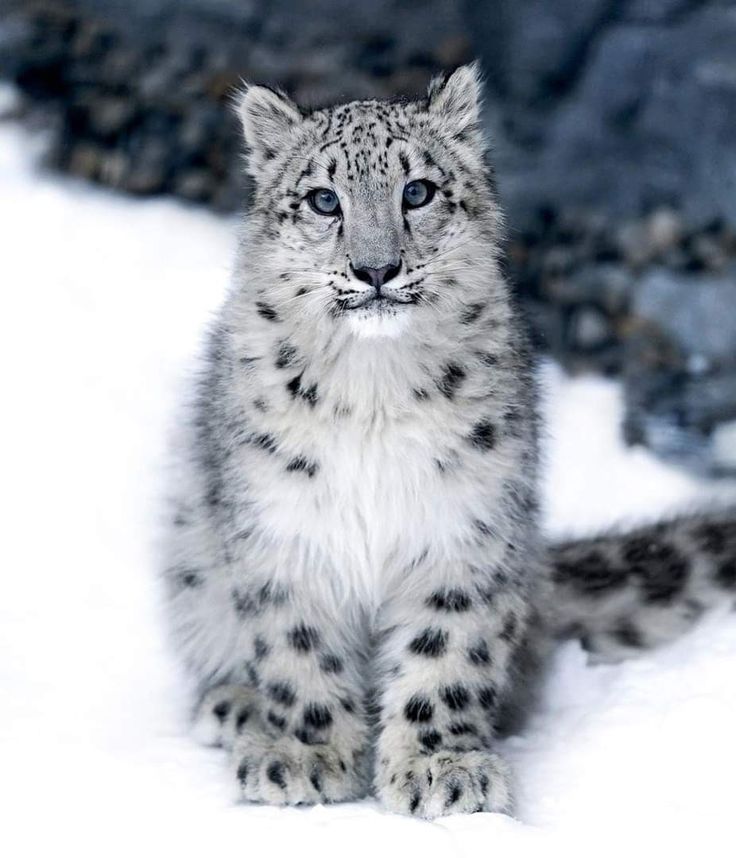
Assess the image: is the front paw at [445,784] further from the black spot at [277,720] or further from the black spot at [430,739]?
the black spot at [277,720]

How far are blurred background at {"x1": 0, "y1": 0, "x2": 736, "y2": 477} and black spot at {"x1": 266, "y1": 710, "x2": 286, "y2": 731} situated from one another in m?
2.77

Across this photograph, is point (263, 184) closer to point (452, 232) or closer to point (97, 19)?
point (452, 232)

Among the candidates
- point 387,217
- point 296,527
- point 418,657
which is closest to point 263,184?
point 387,217

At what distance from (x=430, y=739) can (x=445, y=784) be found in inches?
5.9

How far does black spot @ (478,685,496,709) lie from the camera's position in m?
3.21

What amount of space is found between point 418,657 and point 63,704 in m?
0.95

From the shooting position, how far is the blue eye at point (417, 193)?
3072 mm

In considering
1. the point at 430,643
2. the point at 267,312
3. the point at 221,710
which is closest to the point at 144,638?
the point at 221,710

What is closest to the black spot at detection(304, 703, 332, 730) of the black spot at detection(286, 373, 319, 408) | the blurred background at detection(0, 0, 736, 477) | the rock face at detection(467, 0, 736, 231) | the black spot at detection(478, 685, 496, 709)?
the black spot at detection(478, 685, 496, 709)

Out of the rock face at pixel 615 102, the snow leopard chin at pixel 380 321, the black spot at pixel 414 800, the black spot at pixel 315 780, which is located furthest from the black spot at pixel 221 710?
the rock face at pixel 615 102

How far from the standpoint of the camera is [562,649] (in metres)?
3.79

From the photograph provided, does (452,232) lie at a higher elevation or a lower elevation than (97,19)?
lower

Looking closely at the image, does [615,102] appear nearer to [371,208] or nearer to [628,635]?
[628,635]

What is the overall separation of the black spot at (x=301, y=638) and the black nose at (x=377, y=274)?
2.60 feet
